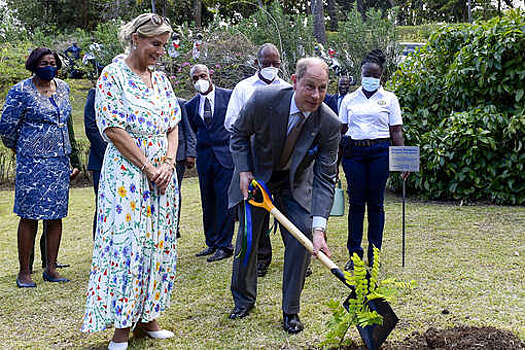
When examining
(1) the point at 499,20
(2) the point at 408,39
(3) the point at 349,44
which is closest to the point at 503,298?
(1) the point at 499,20

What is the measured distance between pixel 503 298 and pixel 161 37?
3.45 m

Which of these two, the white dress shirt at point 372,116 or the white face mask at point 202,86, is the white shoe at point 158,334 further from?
the white face mask at point 202,86

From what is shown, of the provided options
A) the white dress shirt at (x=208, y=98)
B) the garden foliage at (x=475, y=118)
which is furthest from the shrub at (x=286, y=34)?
the white dress shirt at (x=208, y=98)

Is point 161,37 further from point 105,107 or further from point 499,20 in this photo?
point 499,20

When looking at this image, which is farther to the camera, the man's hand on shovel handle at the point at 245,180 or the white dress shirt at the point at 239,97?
the white dress shirt at the point at 239,97

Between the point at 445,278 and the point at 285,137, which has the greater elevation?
the point at 285,137

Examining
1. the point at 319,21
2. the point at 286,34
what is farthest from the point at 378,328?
the point at 319,21

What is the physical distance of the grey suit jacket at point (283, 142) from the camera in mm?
4180

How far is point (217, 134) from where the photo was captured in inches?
268

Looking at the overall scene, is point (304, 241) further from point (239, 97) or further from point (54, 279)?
point (54, 279)

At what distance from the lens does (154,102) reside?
3961mm

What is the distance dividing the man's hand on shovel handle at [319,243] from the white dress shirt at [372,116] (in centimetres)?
200

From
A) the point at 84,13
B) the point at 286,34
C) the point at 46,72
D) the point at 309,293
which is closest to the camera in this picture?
the point at 309,293

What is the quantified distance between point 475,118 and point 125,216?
22.6 feet
